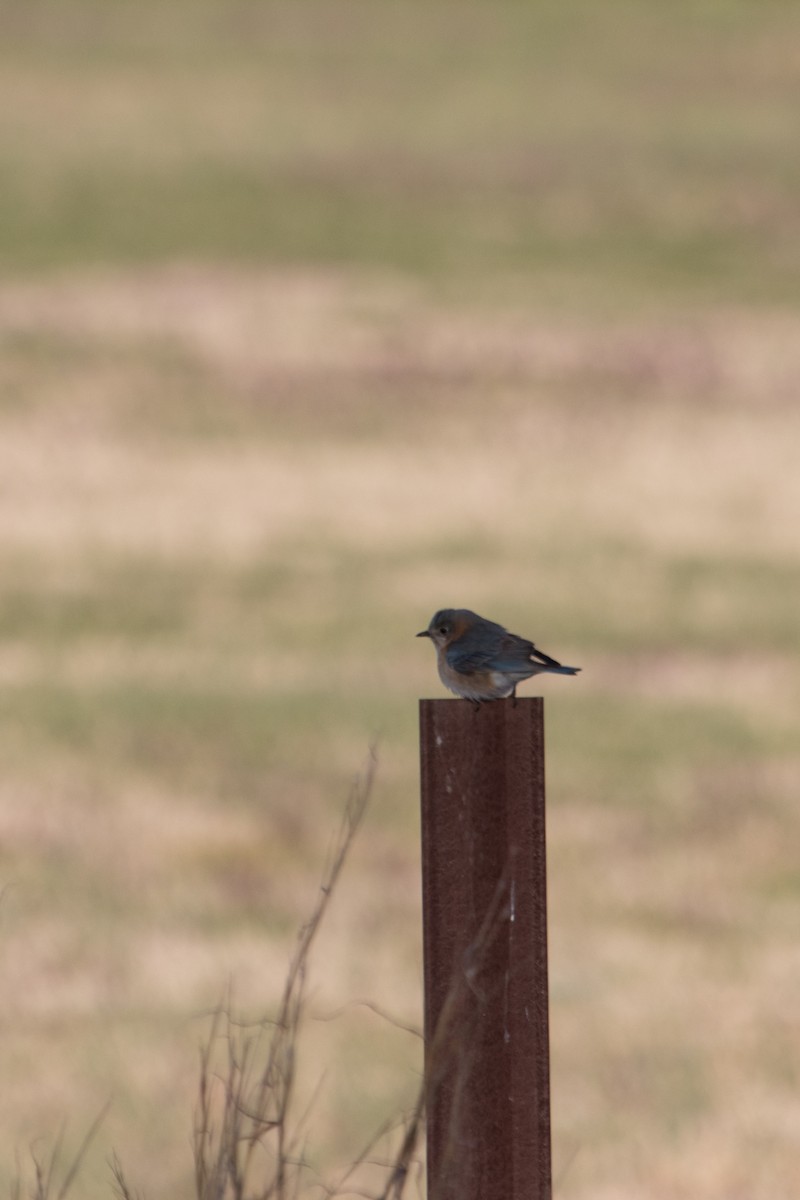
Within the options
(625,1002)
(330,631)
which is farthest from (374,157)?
(625,1002)

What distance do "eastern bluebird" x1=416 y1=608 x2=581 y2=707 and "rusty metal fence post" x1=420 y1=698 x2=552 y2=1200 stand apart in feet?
2.02

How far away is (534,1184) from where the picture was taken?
370 centimetres

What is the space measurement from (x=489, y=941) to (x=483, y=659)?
0.91 metres

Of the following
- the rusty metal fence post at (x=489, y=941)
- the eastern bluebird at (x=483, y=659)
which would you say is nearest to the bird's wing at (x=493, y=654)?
the eastern bluebird at (x=483, y=659)

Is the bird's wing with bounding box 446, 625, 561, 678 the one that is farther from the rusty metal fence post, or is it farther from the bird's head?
the rusty metal fence post

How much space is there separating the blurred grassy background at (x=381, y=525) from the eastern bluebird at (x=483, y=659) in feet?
10.5

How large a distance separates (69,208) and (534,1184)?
122 ft

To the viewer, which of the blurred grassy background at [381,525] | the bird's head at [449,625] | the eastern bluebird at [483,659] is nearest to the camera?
the eastern bluebird at [483,659]

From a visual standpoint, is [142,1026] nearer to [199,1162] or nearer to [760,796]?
[760,796]

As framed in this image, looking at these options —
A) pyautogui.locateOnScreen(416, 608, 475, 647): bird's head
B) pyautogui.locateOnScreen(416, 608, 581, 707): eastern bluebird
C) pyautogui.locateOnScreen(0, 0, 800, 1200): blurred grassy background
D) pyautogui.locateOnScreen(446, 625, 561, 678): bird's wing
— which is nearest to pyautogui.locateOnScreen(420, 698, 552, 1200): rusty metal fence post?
pyautogui.locateOnScreen(416, 608, 581, 707): eastern bluebird

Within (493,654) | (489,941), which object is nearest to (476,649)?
(493,654)

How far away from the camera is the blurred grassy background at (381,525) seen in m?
10.1

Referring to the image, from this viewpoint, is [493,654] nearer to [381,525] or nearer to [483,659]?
[483,659]

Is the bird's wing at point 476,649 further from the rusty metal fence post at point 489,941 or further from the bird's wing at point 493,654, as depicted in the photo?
the rusty metal fence post at point 489,941
